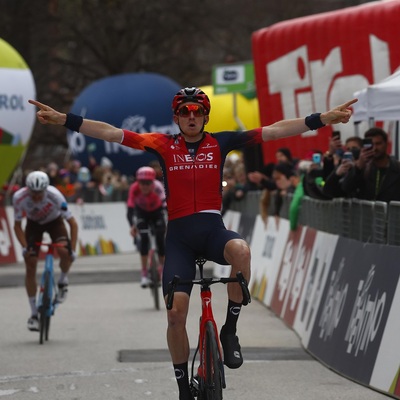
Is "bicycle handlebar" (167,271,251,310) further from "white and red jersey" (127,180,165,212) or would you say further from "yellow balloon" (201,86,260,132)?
"yellow balloon" (201,86,260,132)

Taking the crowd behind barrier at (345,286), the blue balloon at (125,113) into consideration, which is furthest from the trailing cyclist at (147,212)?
the blue balloon at (125,113)

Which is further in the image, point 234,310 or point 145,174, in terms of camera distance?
point 145,174

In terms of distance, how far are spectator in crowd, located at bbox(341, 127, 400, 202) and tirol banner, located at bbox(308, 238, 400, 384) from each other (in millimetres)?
617

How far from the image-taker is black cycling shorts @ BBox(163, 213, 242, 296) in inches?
371

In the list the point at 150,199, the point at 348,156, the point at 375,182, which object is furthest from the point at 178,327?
the point at 150,199

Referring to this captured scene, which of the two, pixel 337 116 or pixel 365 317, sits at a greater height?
pixel 337 116

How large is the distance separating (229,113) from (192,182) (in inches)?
1199

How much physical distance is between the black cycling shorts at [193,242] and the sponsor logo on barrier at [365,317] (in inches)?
70.3

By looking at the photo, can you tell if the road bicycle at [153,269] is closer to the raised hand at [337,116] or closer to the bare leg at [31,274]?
the bare leg at [31,274]

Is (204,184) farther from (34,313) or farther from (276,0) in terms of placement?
(276,0)

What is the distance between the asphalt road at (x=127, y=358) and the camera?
10922 millimetres

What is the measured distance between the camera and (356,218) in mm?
12758

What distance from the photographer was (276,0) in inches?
2392

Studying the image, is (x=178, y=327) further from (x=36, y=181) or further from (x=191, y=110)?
(x=36, y=181)
